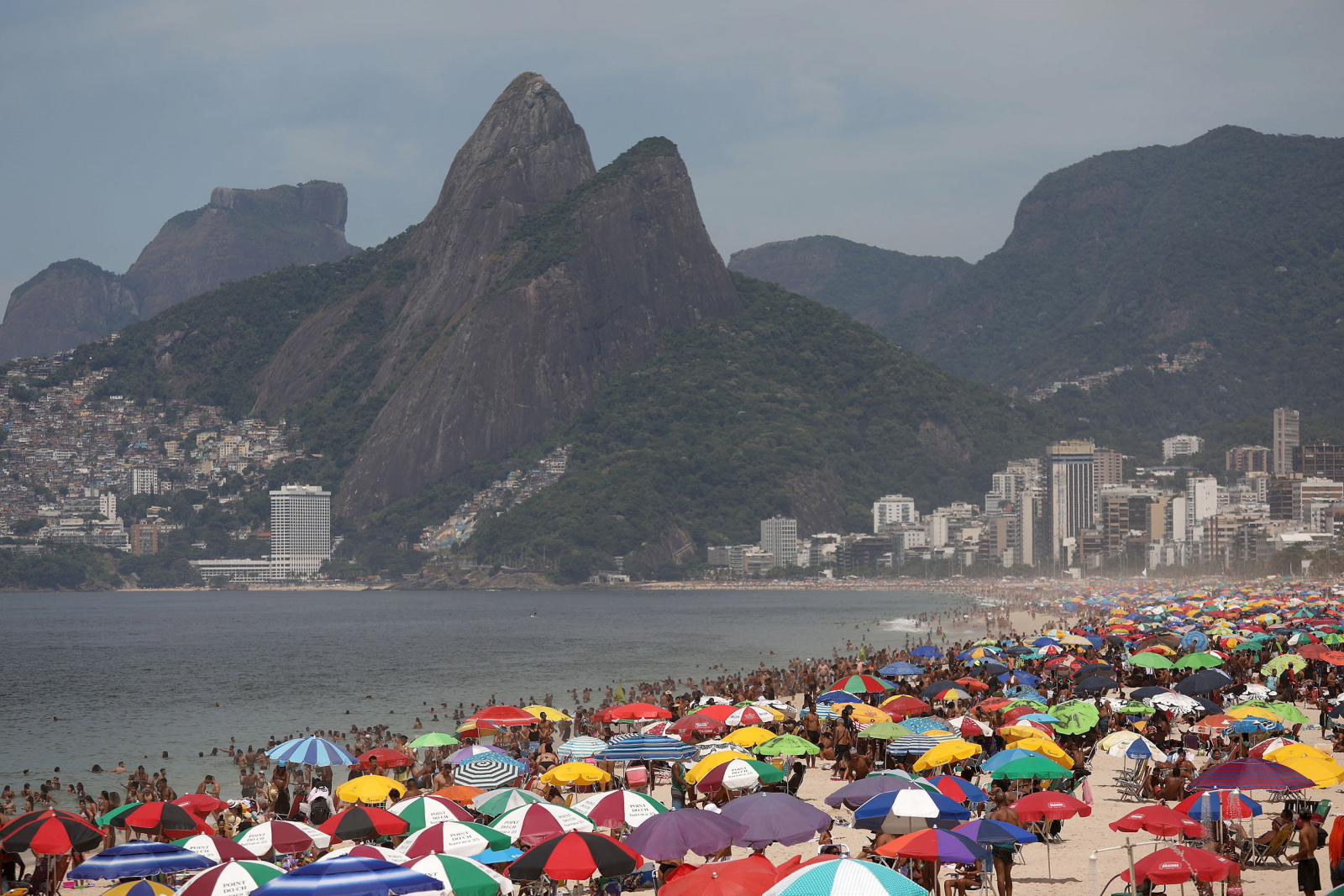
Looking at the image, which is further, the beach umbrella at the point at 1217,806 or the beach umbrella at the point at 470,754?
the beach umbrella at the point at 470,754

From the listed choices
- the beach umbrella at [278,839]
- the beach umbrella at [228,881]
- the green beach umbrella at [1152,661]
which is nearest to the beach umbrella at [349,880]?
the beach umbrella at [228,881]

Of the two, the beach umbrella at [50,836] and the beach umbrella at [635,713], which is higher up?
the beach umbrella at [50,836]

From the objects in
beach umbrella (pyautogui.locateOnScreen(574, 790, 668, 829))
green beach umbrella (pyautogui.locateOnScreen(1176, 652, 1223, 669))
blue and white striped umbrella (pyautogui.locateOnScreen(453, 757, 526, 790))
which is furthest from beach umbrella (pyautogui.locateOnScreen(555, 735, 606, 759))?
green beach umbrella (pyautogui.locateOnScreen(1176, 652, 1223, 669))

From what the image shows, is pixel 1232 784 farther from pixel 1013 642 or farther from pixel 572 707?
pixel 572 707

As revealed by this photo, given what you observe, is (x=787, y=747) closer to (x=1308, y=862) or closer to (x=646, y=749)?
(x=646, y=749)

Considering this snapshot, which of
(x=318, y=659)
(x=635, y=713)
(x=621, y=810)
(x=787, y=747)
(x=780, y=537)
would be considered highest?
(x=621, y=810)

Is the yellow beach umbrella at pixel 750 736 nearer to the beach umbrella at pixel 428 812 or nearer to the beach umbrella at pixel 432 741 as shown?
the beach umbrella at pixel 432 741

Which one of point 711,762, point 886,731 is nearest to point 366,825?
point 711,762
